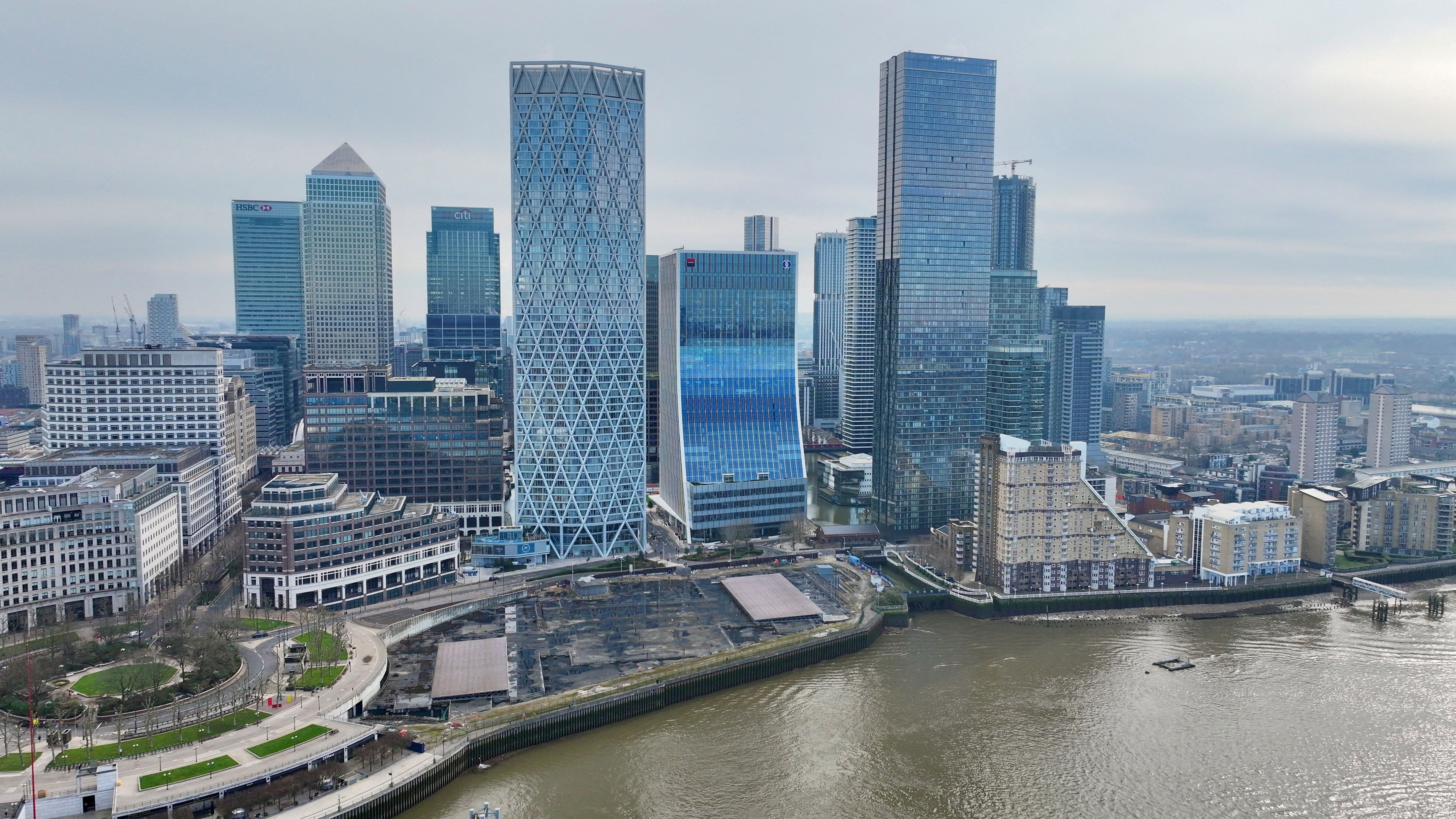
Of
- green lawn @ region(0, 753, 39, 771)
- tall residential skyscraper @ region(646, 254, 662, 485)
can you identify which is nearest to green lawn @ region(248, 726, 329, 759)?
green lawn @ region(0, 753, 39, 771)

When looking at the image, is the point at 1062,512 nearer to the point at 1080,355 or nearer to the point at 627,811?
the point at 627,811

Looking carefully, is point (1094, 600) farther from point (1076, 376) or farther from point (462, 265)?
point (462, 265)

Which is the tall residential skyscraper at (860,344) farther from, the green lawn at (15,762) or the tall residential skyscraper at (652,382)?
the green lawn at (15,762)

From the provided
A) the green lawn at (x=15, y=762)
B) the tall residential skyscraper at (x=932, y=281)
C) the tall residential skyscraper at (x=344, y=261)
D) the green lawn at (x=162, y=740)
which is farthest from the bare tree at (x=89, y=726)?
the tall residential skyscraper at (x=344, y=261)

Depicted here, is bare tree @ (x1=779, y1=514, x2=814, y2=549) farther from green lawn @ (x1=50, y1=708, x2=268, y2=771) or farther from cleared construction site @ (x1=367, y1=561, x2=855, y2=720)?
green lawn @ (x1=50, y1=708, x2=268, y2=771)

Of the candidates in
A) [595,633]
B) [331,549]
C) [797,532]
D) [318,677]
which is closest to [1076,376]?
[797,532]
